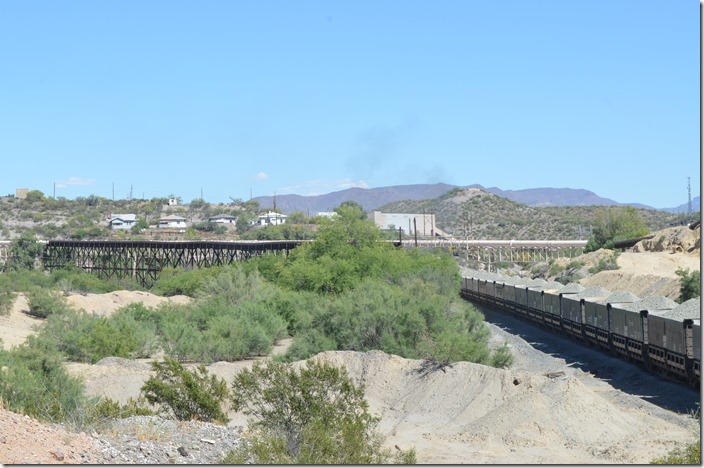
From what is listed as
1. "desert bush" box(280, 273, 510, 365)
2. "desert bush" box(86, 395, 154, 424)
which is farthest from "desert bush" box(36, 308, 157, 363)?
"desert bush" box(86, 395, 154, 424)

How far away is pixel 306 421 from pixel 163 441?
3.00m

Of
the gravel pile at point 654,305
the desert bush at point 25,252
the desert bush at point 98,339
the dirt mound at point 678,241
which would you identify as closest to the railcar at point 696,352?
the gravel pile at point 654,305

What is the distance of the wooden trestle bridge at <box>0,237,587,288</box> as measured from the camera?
103m

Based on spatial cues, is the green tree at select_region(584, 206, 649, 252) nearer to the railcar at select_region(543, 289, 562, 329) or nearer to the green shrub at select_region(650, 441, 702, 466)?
the railcar at select_region(543, 289, 562, 329)

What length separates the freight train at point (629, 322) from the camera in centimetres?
3189

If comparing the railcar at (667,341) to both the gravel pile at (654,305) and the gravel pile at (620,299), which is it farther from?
the gravel pile at (620,299)

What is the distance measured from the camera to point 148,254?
4267 inches

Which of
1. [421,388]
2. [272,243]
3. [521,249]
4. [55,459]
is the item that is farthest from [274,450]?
[521,249]

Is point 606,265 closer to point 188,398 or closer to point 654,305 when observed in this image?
point 654,305

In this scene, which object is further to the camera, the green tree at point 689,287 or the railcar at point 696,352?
the green tree at point 689,287

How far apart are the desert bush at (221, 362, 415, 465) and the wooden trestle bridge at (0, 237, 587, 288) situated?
66.8 meters

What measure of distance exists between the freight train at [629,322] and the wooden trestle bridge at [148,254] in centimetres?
3888

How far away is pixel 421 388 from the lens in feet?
106

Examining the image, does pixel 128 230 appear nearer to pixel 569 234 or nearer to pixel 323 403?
pixel 569 234
